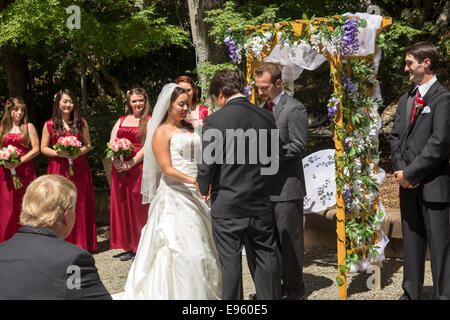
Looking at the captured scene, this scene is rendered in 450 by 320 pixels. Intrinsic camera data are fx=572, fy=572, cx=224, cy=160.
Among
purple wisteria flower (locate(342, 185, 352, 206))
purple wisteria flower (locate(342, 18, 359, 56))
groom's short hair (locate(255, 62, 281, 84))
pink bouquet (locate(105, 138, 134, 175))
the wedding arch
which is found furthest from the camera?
pink bouquet (locate(105, 138, 134, 175))

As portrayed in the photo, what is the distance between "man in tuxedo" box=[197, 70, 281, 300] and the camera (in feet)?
13.6

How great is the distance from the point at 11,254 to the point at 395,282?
419cm

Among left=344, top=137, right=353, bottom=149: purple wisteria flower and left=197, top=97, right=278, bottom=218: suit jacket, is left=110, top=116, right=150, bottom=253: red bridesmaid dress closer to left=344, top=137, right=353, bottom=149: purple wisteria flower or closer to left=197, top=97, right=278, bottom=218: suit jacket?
left=344, top=137, right=353, bottom=149: purple wisteria flower

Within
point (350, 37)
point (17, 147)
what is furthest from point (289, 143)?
point (17, 147)

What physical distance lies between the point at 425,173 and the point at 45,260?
3172mm

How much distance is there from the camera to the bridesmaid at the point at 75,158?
23.5 feet

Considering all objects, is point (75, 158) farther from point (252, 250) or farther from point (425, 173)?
point (425, 173)

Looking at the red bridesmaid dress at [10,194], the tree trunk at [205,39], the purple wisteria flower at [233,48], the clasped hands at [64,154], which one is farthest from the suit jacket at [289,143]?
the red bridesmaid dress at [10,194]

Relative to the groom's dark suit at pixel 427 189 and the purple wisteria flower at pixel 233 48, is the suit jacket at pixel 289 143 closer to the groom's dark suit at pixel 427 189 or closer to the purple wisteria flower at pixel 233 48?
the groom's dark suit at pixel 427 189

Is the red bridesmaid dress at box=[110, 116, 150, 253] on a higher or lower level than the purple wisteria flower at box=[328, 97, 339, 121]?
lower

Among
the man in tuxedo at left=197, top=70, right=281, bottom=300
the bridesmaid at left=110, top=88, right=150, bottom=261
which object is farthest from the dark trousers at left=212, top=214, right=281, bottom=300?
the bridesmaid at left=110, top=88, right=150, bottom=261

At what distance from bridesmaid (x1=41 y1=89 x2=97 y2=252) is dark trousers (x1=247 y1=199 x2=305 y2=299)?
3153mm

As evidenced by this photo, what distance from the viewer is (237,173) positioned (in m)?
4.21
